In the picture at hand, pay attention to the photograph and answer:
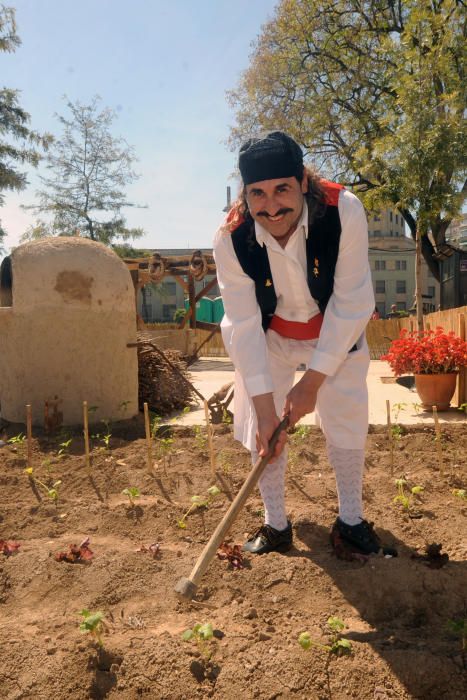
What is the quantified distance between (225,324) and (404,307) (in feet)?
140

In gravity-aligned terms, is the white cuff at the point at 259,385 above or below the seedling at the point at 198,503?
above

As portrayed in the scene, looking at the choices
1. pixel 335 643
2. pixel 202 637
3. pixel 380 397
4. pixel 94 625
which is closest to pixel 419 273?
pixel 380 397

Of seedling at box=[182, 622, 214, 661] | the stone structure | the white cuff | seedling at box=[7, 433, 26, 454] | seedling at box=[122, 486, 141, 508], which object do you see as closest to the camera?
seedling at box=[182, 622, 214, 661]

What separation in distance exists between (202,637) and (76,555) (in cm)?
95

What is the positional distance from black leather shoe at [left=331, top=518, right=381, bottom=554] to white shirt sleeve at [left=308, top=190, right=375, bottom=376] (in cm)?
72

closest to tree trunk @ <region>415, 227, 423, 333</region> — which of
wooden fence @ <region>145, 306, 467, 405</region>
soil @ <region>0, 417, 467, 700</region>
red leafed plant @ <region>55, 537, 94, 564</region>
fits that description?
wooden fence @ <region>145, 306, 467, 405</region>

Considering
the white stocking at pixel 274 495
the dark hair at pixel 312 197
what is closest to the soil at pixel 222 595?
the white stocking at pixel 274 495

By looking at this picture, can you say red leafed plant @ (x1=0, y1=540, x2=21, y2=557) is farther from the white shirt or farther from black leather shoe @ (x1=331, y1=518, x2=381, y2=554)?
black leather shoe @ (x1=331, y1=518, x2=381, y2=554)

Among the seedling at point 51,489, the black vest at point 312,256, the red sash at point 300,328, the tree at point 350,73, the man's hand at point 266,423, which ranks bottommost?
the seedling at point 51,489

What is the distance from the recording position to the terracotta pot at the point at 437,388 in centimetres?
582

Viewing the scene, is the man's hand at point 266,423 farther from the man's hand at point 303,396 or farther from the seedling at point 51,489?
the seedling at point 51,489

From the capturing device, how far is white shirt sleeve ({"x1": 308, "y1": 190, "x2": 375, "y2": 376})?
2.29 meters

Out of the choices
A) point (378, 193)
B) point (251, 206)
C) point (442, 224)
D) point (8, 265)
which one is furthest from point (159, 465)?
point (442, 224)

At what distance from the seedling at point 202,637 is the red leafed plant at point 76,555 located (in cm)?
78
